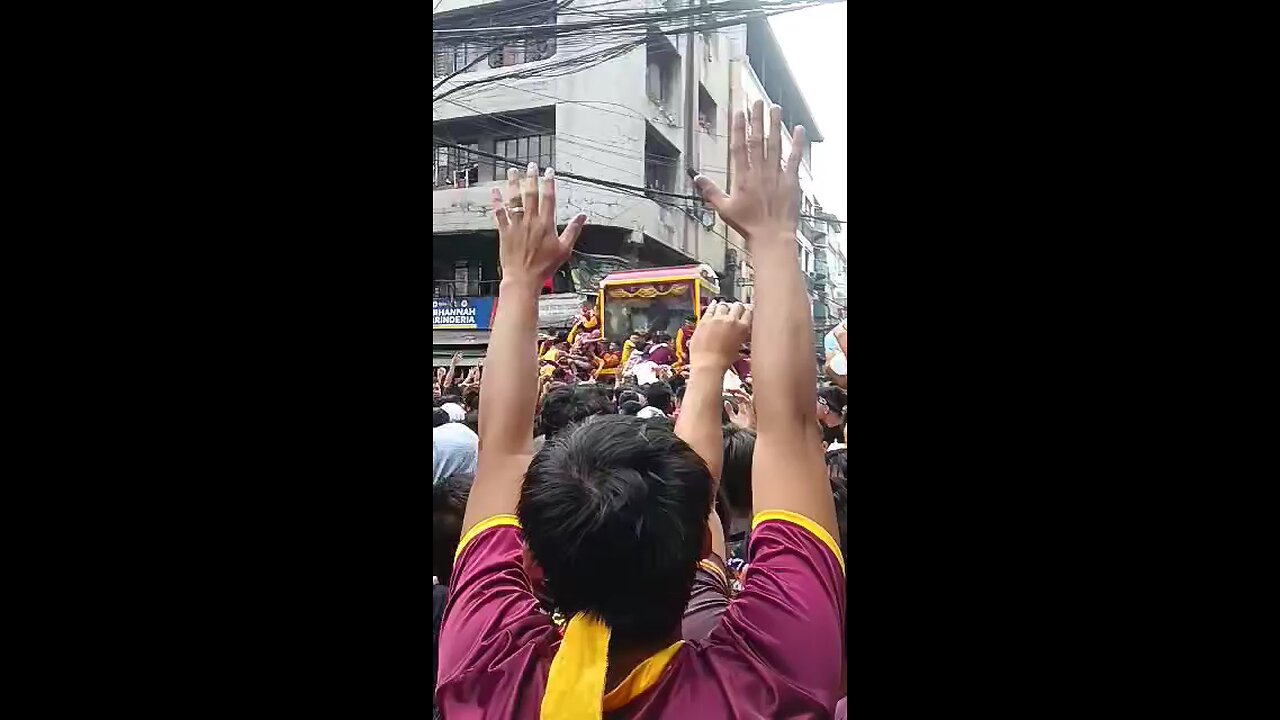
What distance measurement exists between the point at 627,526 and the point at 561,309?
19.6 inches

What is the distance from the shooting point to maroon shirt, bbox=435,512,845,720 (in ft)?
4.72

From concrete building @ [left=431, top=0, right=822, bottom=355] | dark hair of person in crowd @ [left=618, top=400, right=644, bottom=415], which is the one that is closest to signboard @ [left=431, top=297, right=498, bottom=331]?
concrete building @ [left=431, top=0, right=822, bottom=355]

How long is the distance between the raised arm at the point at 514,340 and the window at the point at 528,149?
0.03 metres

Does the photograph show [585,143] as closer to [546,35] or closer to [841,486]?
[546,35]

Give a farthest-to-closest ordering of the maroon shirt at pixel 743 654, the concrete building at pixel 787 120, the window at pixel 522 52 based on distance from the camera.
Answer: the window at pixel 522 52 < the concrete building at pixel 787 120 < the maroon shirt at pixel 743 654

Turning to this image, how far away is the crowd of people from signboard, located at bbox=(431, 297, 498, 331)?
0.17 feet

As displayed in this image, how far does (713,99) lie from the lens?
63.2 inches

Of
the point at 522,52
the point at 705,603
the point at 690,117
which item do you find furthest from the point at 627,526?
the point at 522,52

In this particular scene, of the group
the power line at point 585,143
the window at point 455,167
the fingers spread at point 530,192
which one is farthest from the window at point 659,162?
the window at point 455,167

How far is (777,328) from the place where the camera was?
60.6 inches

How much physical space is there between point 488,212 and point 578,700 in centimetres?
95

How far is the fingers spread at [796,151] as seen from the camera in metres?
1.57

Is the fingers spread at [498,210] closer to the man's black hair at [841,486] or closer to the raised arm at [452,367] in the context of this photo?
the raised arm at [452,367]

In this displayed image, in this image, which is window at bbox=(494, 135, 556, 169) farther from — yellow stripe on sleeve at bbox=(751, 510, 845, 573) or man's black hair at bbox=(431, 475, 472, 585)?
yellow stripe on sleeve at bbox=(751, 510, 845, 573)
